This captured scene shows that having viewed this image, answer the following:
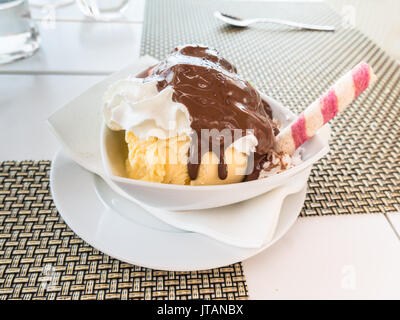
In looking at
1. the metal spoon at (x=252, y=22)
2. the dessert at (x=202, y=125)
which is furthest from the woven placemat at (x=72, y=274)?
the metal spoon at (x=252, y=22)

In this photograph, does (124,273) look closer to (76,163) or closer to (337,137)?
(76,163)

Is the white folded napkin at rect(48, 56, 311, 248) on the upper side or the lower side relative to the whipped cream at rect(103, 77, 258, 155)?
lower

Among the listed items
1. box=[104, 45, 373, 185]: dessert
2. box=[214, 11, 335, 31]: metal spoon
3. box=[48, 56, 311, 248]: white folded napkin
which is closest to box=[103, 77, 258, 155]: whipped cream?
box=[104, 45, 373, 185]: dessert

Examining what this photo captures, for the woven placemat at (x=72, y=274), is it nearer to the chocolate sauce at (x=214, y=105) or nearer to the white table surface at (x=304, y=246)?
the white table surface at (x=304, y=246)

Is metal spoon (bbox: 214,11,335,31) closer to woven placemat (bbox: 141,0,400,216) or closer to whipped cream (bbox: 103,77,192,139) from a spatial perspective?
woven placemat (bbox: 141,0,400,216)

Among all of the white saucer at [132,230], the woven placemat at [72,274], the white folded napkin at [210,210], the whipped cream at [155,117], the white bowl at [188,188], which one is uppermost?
the whipped cream at [155,117]

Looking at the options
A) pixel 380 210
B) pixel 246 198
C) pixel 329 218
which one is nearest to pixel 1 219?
pixel 246 198
